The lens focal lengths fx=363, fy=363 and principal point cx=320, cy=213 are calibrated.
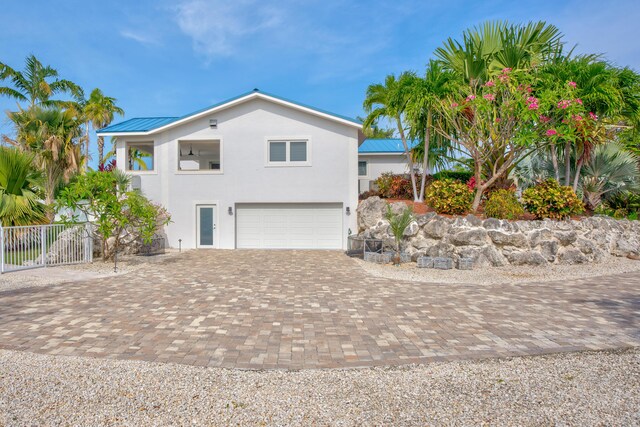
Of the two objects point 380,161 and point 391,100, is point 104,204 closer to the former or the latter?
point 391,100

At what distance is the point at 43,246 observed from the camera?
36.9 feet

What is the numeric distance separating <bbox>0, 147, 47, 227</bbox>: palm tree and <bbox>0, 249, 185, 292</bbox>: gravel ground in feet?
6.41

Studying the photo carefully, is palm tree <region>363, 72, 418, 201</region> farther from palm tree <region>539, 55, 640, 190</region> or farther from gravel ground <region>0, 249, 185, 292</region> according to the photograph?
gravel ground <region>0, 249, 185, 292</region>

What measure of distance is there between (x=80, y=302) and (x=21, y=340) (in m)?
2.20

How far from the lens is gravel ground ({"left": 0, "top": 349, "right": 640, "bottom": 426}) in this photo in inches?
126

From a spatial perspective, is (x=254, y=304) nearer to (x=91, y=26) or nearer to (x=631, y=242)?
(x=91, y=26)

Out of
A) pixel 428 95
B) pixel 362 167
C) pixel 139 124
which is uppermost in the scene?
pixel 139 124

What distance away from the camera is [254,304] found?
718 centimetres

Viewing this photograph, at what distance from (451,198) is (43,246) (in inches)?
534

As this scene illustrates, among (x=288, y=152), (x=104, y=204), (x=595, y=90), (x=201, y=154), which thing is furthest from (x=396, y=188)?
(x=201, y=154)

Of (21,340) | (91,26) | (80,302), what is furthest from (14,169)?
(21,340)

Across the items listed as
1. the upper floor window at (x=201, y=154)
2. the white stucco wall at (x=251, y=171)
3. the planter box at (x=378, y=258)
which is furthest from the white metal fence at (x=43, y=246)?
the planter box at (x=378, y=258)

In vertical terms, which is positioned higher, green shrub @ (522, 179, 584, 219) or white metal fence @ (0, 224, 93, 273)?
green shrub @ (522, 179, 584, 219)

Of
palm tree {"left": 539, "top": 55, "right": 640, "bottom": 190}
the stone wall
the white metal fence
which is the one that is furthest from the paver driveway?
palm tree {"left": 539, "top": 55, "right": 640, "bottom": 190}
